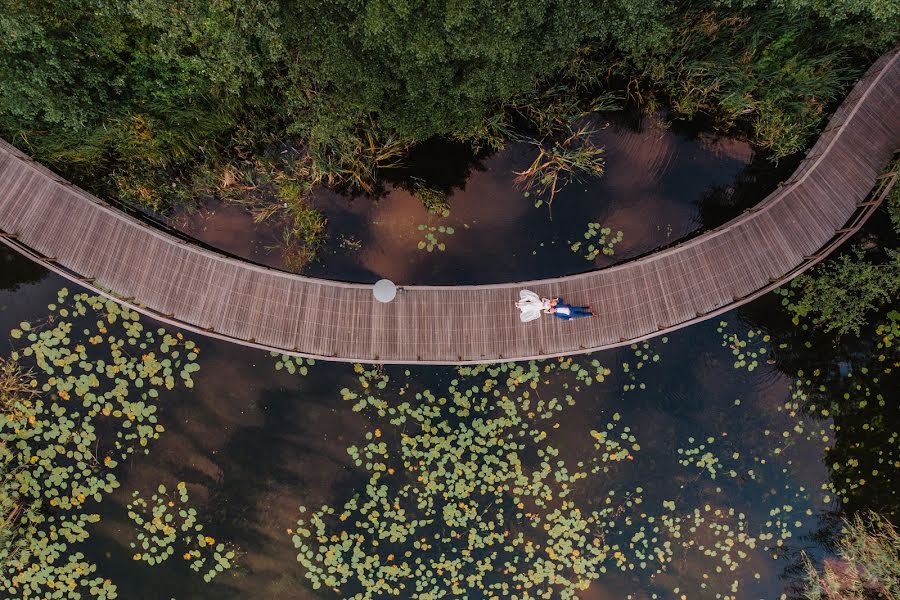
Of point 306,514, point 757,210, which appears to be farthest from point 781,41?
point 306,514

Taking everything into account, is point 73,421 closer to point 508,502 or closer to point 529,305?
point 508,502

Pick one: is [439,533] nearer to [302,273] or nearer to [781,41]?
[302,273]

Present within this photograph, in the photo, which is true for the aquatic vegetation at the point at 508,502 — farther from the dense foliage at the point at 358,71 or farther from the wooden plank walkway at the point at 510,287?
the dense foliage at the point at 358,71

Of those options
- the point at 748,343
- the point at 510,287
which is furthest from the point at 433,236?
the point at 748,343

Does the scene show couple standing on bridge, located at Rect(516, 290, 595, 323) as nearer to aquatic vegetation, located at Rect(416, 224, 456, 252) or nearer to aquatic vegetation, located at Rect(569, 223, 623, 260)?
aquatic vegetation, located at Rect(569, 223, 623, 260)

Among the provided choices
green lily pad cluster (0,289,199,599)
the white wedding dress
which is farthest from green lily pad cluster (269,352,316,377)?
the white wedding dress
